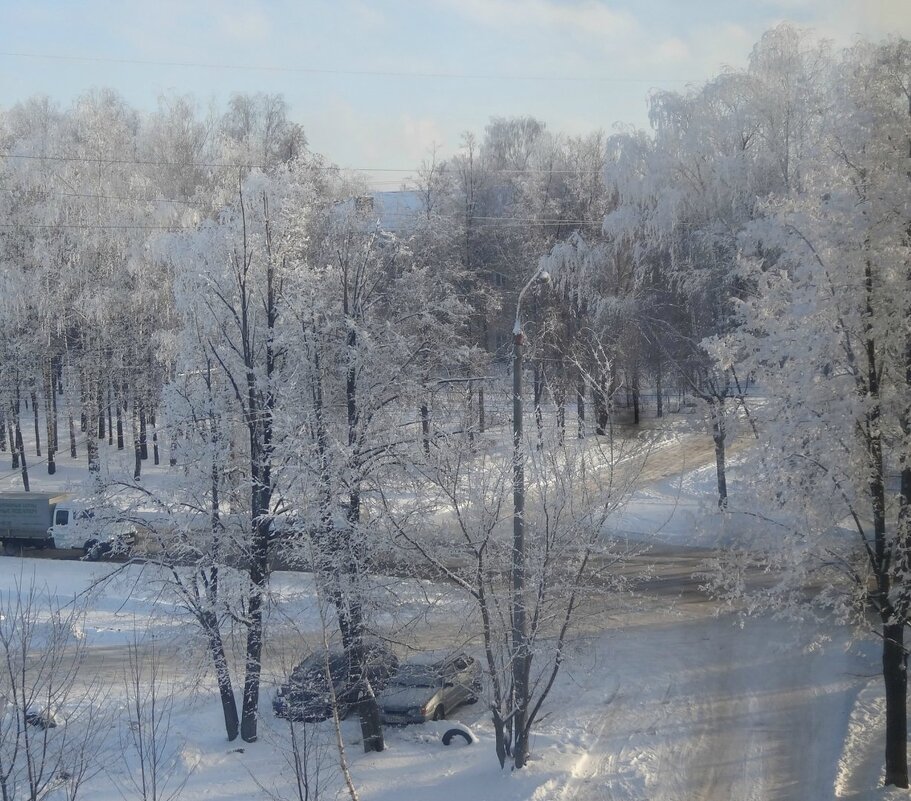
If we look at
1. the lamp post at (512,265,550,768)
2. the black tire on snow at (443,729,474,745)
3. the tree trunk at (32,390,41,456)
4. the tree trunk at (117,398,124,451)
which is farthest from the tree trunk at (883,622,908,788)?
the tree trunk at (32,390,41,456)

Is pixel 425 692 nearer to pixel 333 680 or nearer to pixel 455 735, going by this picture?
pixel 455 735

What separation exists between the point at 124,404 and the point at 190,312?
15.1 metres

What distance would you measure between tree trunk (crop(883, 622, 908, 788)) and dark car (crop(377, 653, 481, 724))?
4.59m

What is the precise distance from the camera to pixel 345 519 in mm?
9938

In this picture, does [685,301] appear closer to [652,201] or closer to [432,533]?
[652,201]

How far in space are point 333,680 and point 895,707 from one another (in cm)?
634

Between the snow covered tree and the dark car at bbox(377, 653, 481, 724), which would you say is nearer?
the snow covered tree

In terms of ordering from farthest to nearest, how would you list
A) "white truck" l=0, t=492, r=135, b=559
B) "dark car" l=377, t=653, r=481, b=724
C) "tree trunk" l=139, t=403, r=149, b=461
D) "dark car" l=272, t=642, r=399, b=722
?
"tree trunk" l=139, t=403, r=149, b=461
"white truck" l=0, t=492, r=135, b=559
"dark car" l=377, t=653, r=481, b=724
"dark car" l=272, t=642, r=399, b=722

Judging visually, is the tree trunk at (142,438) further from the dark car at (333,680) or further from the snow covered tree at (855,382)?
the snow covered tree at (855,382)

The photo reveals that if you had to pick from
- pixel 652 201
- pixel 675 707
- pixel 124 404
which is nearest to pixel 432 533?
pixel 675 707

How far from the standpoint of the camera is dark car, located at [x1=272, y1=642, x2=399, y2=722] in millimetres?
9914

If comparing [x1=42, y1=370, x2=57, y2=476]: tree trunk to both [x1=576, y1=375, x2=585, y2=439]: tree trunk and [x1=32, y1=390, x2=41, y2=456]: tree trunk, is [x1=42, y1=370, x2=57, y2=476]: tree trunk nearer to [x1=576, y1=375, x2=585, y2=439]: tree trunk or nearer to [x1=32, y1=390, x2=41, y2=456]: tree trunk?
[x1=32, y1=390, x2=41, y2=456]: tree trunk

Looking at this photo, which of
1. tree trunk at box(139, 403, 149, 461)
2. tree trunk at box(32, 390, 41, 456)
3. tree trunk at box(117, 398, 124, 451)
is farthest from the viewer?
tree trunk at box(32, 390, 41, 456)

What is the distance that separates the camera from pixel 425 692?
11.7 m
